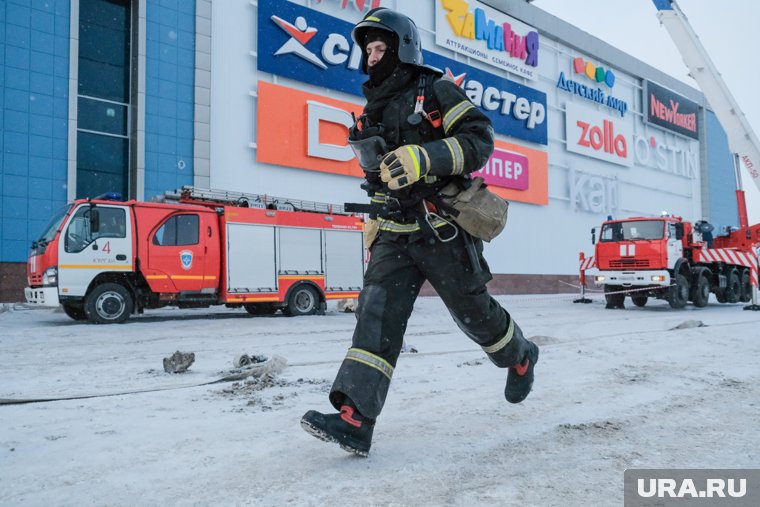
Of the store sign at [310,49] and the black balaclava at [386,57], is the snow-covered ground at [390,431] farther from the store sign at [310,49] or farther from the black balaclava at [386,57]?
the store sign at [310,49]

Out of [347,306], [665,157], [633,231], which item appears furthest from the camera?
[665,157]

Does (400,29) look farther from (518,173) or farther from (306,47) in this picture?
(518,173)

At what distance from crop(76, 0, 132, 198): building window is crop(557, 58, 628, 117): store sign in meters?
17.9

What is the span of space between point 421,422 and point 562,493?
102cm

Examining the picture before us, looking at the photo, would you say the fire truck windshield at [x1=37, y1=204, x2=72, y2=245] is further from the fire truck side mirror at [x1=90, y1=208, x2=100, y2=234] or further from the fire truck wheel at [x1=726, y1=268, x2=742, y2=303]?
the fire truck wheel at [x1=726, y1=268, x2=742, y2=303]

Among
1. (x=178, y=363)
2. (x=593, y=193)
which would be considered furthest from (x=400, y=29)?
(x=593, y=193)

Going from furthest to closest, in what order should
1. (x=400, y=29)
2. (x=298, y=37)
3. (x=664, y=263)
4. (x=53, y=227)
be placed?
(x=298, y=37)
(x=664, y=263)
(x=53, y=227)
(x=400, y=29)

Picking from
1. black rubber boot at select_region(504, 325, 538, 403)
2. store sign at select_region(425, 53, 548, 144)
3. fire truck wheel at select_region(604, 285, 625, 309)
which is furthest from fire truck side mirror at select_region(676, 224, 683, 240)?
black rubber boot at select_region(504, 325, 538, 403)

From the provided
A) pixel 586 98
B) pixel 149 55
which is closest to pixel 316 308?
pixel 149 55

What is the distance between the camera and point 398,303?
246 centimetres

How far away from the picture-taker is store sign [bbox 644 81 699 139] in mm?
29656

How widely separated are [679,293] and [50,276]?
12.8m

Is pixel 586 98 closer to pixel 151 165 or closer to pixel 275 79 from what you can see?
pixel 275 79

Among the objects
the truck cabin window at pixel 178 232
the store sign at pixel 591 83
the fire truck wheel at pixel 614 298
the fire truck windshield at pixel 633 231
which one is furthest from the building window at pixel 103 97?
the store sign at pixel 591 83
